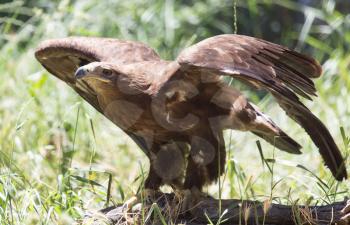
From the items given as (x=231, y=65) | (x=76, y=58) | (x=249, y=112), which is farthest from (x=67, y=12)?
(x=231, y=65)

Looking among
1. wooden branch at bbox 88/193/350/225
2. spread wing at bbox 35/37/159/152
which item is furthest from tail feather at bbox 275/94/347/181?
spread wing at bbox 35/37/159/152

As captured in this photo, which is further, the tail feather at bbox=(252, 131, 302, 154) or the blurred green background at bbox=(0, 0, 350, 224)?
the tail feather at bbox=(252, 131, 302, 154)

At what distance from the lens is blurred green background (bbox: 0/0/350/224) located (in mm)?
4688

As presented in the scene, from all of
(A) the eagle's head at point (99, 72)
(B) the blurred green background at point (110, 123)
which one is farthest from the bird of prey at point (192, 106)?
(B) the blurred green background at point (110, 123)

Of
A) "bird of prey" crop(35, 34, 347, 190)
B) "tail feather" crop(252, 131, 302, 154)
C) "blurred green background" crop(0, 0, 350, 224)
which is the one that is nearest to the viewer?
"bird of prey" crop(35, 34, 347, 190)

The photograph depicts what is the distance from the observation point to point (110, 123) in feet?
22.3

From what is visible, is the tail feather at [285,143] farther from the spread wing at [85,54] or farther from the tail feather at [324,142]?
the spread wing at [85,54]

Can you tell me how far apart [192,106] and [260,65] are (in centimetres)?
56

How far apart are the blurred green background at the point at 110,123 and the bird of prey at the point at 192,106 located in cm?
18

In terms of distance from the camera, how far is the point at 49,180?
18.2ft

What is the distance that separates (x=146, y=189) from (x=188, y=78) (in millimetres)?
688

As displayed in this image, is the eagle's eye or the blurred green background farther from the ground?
the eagle's eye

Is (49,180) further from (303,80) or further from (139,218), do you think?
(303,80)

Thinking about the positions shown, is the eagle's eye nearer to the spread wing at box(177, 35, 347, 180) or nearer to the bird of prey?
the bird of prey
